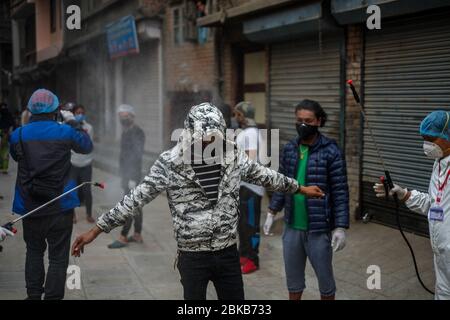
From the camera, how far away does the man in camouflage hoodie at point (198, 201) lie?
120 inches

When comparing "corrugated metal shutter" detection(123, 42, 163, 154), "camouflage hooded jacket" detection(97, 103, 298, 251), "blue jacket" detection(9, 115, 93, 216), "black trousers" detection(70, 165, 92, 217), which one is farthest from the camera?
"corrugated metal shutter" detection(123, 42, 163, 154)

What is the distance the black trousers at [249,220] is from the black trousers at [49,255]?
2106 millimetres

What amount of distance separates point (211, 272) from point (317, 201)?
1238 mm

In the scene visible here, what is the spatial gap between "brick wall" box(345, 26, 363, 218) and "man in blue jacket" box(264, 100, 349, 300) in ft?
10.8

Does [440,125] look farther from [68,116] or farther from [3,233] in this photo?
[68,116]

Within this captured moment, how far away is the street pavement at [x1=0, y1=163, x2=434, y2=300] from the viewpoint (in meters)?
5.05

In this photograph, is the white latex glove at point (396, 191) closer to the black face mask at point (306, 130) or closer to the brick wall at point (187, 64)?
the black face mask at point (306, 130)

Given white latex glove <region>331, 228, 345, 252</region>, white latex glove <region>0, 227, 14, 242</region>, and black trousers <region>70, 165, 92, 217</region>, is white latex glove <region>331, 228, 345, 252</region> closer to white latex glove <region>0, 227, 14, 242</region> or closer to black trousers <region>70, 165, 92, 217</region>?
white latex glove <region>0, 227, 14, 242</region>

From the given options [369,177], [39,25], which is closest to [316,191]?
[369,177]

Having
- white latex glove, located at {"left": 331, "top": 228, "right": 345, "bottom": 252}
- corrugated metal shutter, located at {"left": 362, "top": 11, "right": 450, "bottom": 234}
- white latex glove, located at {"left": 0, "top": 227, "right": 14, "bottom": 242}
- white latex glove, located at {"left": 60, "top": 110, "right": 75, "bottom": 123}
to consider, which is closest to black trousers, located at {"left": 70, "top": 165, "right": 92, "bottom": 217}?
white latex glove, located at {"left": 60, "top": 110, "right": 75, "bottom": 123}

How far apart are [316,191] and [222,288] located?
898 millimetres

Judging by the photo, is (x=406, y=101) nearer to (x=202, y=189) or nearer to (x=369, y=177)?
(x=369, y=177)
